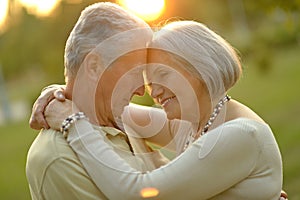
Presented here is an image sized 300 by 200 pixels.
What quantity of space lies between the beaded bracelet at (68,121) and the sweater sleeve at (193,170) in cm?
13

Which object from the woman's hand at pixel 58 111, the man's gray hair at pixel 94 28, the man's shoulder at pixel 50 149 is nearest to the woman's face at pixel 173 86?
the man's gray hair at pixel 94 28

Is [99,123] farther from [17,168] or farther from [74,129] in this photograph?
[17,168]

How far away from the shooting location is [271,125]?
12.4 metres

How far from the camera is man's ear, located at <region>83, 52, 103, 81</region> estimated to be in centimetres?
274

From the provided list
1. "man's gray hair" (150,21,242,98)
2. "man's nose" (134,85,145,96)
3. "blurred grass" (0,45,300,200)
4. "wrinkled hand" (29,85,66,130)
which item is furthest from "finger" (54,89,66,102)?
"blurred grass" (0,45,300,200)

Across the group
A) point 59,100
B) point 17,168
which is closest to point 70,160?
point 59,100

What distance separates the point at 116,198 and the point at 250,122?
0.57m

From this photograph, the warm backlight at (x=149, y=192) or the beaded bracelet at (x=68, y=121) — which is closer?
the warm backlight at (x=149, y=192)

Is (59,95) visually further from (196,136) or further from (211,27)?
(211,27)

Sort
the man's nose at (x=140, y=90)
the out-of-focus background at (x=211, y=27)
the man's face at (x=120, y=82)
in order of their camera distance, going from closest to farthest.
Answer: the man's face at (x=120, y=82) → the man's nose at (x=140, y=90) → the out-of-focus background at (x=211, y=27)

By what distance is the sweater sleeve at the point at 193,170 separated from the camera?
2.58 metres

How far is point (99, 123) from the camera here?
9.51 feet

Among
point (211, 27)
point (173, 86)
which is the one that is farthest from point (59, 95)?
point (211, 27)

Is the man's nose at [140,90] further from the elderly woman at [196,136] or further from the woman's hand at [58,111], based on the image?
the woman's hand at [58,111]
